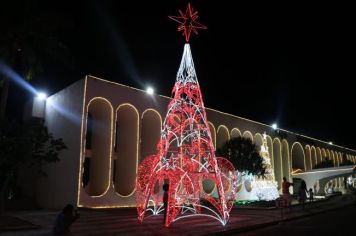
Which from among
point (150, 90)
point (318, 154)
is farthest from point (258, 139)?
point (318, 154)

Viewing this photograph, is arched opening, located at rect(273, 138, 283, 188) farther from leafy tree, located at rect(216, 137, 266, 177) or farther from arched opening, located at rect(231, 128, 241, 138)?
leafy tree, located at rect(216, 137, 266, 177)

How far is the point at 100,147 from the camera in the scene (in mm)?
27094

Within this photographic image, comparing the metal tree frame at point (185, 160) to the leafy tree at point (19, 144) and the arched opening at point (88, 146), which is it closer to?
the leafy tree at point (19, 144)

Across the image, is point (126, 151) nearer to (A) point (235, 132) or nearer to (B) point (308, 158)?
(A) point (235, 132)

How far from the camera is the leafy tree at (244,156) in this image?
103 ft

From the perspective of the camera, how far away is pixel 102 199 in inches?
1019

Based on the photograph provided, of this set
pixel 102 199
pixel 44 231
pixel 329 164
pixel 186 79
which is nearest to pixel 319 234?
pixel 186 79

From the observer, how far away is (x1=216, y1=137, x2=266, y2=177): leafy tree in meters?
31.4

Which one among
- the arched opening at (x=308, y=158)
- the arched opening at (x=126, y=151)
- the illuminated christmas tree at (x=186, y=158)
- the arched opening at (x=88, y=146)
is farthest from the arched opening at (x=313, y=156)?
the illuminated christmas tree at (x=186, y=158)

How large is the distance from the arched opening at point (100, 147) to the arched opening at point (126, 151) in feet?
4.21

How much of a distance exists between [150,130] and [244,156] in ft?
26.8

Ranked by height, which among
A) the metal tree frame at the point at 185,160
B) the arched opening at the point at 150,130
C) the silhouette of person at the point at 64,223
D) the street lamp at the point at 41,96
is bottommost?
the silhouette of person at the point at 64,223

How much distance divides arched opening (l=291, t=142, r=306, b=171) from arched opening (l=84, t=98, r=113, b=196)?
3416 cm

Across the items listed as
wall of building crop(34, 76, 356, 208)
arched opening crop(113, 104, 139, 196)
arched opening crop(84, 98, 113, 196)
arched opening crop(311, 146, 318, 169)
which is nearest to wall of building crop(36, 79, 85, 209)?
wall of building crop(34, 76, 356, 208)
